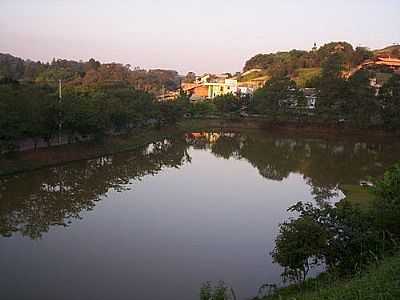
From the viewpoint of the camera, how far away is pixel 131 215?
1363 cm

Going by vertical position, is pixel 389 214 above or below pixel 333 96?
below

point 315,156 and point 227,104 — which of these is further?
point 227,104

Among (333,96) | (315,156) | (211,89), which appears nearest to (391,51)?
(211,89)

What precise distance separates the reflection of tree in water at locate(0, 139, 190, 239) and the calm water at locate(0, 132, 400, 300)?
0.04 meters

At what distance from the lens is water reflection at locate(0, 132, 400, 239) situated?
45.1ft

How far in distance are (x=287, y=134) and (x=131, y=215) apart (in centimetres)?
2541

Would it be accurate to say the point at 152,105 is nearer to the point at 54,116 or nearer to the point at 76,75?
the point at 54,116

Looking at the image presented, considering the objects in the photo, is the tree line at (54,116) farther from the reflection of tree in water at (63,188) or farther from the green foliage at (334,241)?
the green foliage at (334,241)

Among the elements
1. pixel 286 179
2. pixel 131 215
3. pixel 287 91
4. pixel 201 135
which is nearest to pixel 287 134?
pixel 287 91

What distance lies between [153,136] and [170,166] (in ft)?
31.1

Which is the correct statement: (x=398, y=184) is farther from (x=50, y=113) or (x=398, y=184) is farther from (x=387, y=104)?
(x=387, y=104)

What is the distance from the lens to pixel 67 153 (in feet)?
70.6

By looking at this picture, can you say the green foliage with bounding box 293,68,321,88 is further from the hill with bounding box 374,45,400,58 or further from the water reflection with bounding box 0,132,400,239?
the water reflection with bounding box 0,132,400,239

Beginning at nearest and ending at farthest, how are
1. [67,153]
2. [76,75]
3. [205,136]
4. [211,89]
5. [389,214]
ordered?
1. [389,214]
2. [67,153]
3. [205,136]
4. [76,75]
5. [211,89]
